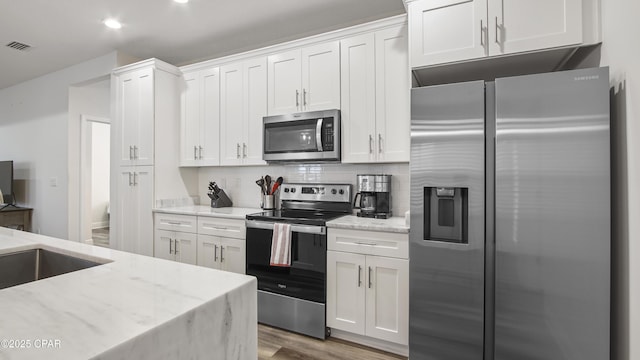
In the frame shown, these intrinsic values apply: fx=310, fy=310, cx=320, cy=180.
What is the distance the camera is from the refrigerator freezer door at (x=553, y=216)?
1.46 m

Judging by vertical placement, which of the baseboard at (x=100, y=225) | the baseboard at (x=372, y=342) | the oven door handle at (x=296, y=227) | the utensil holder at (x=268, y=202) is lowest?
the baseboard at (x=372, y=342)

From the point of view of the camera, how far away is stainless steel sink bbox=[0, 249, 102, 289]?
119cm

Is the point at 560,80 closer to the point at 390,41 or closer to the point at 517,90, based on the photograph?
the point at 517,90

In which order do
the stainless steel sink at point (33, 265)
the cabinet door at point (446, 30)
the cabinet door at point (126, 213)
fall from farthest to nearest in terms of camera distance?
the cabinet door at point (126, 213)
the cabinet door at point (446, 30)
the stainless steel sink at point (33, 265)

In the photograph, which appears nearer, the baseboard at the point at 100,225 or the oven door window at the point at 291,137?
the oven door window at the point at 291,137

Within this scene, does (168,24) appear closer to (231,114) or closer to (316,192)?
(231,114)

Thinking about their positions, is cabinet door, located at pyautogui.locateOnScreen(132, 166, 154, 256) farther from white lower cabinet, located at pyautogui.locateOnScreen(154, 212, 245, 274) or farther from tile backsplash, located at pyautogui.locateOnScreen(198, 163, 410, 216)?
tile backsplash, located at pyautogui.locateOnScreen(198, 163, 410, 216)

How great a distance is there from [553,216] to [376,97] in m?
1.44

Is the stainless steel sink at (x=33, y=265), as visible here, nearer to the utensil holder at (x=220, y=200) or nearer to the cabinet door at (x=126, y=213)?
the utensil holder at (x=220, y=200)

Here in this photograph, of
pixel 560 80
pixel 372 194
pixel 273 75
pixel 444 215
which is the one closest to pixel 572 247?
pixel 444 215

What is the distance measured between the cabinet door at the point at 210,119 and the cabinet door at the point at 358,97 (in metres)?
1.39

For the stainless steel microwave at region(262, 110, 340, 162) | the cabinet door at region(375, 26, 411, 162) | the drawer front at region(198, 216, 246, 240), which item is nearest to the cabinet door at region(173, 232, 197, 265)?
the drawer front at region(198, 216, 246, 240)

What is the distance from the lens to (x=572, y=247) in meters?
1.49

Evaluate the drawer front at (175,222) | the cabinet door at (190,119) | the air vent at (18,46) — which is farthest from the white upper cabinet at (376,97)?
the air vent at (18,46)
